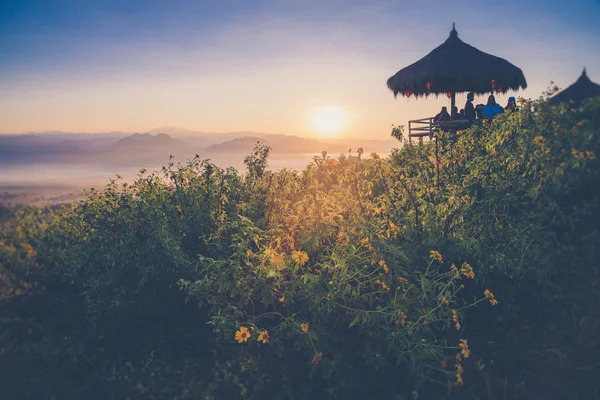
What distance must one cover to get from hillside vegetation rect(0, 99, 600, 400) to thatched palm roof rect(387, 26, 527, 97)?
298 inches

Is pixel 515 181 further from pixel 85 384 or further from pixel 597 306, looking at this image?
pixel 85 384

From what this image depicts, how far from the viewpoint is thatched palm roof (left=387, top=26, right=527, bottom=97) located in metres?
12.9

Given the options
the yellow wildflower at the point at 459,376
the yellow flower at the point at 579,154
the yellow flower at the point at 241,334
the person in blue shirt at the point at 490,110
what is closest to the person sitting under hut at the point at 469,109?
the person in blue shirt at the point at 490,110

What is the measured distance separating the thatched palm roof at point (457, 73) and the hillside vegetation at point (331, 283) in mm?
7557

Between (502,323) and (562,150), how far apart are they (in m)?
1.87

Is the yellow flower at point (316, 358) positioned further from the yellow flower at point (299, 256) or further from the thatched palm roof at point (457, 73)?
the thatched palm roof at point (457, 73)

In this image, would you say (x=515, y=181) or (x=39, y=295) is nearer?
(x=515, y=181)

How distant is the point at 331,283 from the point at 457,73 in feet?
34.7

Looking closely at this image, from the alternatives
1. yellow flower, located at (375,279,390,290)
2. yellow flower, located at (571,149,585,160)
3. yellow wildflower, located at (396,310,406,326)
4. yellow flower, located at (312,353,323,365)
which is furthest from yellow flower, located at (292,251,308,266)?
yellow flower, located at (571,149,585,160)

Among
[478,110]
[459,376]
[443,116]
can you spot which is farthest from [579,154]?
[443,116]

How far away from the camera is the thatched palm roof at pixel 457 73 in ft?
42.4

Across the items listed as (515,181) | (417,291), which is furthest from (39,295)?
(515,181)

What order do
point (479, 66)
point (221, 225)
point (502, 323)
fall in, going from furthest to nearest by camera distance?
point (479, 66), point (221, 225), point (502, 323)

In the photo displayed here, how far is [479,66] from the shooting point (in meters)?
13.0
